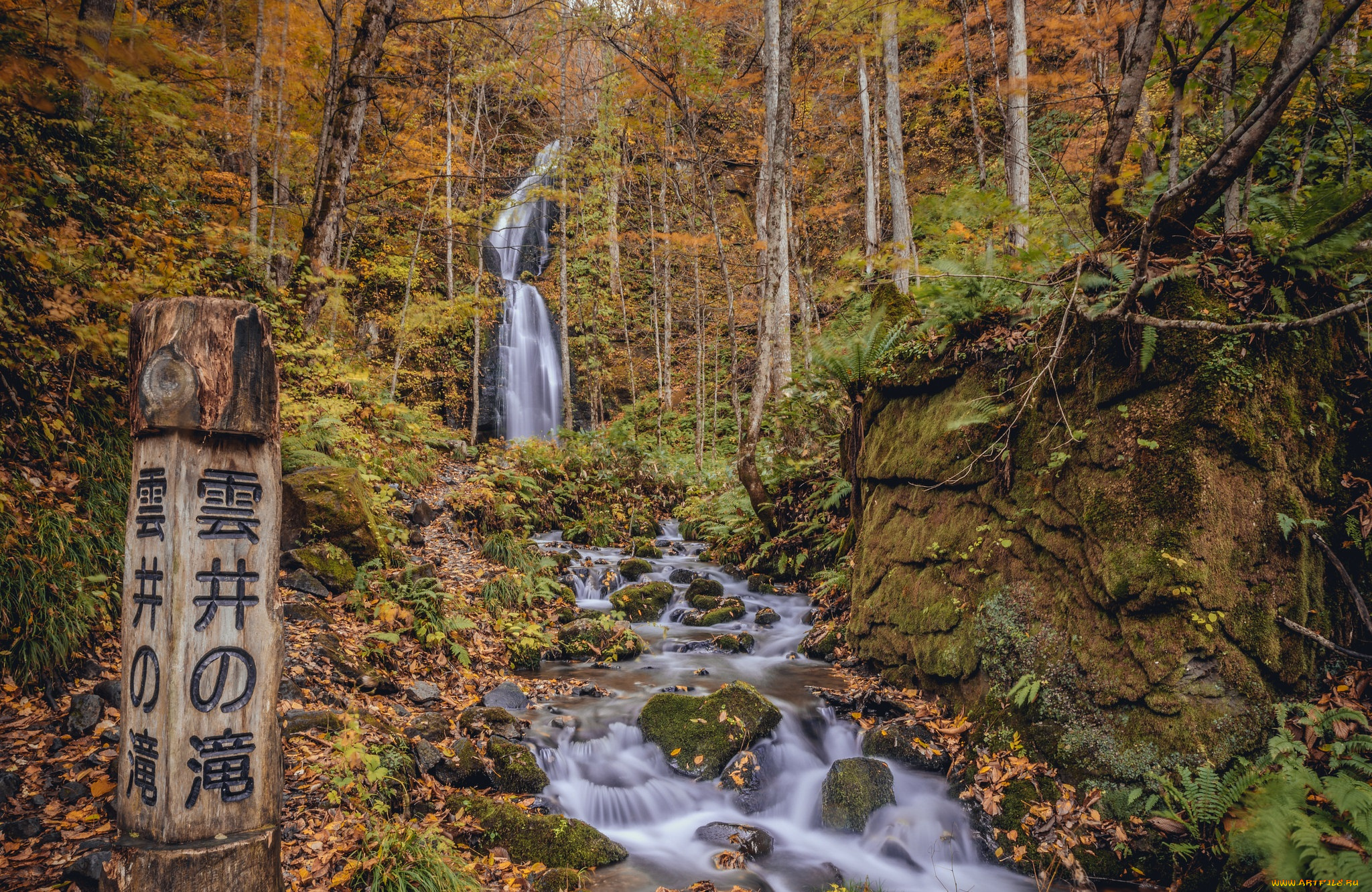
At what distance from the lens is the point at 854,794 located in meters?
4.96

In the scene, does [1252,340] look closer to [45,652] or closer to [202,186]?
[45,652]

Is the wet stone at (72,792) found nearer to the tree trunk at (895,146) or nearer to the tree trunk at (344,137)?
the tree trunk at (344,137)

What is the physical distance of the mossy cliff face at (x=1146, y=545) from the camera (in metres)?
3.99

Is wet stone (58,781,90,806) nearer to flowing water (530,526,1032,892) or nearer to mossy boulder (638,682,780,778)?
flowing water (530,526,1032,892)

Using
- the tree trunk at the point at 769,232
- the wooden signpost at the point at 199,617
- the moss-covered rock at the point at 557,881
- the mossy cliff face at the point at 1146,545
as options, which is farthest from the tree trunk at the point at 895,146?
the wooden signpost at the point at 199,617

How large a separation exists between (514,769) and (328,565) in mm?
3144

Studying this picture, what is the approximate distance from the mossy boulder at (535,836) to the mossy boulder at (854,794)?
174cm

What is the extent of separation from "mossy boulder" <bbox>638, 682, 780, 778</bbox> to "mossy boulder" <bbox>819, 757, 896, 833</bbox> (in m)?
0.82

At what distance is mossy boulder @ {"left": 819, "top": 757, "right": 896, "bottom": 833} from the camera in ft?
16.0

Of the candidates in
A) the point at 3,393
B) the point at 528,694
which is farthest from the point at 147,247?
the point at 528,694

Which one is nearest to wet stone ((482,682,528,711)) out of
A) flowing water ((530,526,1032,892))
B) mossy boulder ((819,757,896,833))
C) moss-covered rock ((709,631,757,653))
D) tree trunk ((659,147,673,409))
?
flowing water ((530,526,1032,892))

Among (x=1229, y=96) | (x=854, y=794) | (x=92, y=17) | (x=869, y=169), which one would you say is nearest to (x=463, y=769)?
(x=854, y=794)

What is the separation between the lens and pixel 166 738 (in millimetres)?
2355

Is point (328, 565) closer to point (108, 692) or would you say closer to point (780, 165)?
Answer: point (108, 692)
